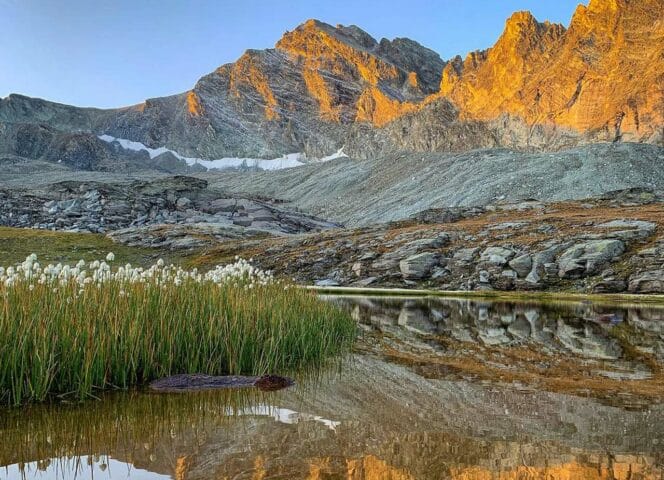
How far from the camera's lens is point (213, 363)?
32.9ft

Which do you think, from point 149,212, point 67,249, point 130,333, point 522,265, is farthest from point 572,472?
point 149,212

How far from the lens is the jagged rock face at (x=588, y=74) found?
371 feet

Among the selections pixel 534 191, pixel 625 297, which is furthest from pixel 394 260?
pixel 534 191

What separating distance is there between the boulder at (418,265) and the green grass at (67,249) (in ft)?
73.5

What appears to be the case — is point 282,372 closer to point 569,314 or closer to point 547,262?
point 569,314

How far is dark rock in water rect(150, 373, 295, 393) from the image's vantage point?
8.58m

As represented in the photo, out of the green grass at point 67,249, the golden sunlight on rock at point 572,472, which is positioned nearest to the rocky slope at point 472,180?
the green grass at point 67,249

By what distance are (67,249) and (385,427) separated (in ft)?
171

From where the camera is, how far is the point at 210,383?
8.75 meters

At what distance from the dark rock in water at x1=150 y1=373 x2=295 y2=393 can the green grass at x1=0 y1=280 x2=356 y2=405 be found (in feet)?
1.77

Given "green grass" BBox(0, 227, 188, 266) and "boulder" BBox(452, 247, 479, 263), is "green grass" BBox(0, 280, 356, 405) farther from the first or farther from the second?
"green grass" BBox(0, 227, 188, 266)

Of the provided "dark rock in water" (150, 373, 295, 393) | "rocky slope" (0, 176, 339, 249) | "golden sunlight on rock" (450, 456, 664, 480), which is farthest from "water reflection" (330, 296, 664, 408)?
"rocky slope" (0, 176, 339, 249)

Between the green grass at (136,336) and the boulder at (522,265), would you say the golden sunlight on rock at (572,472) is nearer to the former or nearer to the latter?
the green grass at (136,336)

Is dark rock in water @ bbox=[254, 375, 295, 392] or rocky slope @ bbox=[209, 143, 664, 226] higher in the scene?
rocky slope @ bbox=[209, 143, 664, 226]
